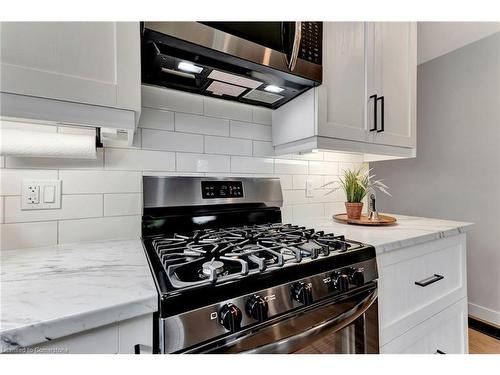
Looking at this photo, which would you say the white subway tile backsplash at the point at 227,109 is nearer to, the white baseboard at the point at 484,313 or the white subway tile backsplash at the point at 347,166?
the white subway tile backsplash at the point at 347,166

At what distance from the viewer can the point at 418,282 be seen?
104cm

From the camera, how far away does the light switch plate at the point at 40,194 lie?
899mm

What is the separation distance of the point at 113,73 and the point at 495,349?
8.77 feet

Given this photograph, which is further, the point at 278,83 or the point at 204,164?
the point at 204,164

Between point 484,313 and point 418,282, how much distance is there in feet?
5.35

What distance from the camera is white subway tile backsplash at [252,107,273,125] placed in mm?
1402

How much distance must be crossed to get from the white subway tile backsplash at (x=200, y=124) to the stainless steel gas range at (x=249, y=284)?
252 mm

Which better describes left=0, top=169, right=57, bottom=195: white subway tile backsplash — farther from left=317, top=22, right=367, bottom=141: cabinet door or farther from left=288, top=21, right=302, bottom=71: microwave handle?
left=317, top=22, right=367, bottom=141: cabinet door

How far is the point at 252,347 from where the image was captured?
0.62 metres

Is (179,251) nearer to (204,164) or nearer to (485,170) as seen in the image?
(204,164)

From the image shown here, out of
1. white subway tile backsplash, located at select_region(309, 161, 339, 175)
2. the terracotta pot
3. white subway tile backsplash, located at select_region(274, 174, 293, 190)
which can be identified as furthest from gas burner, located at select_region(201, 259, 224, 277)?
white subway tile backsplash, located at select_region(309, 161, 339, 175)

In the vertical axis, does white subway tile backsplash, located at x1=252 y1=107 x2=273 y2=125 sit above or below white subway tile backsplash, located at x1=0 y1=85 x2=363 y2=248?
above

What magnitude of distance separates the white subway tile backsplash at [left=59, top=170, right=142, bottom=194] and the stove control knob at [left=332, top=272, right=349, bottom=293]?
0.87 m
